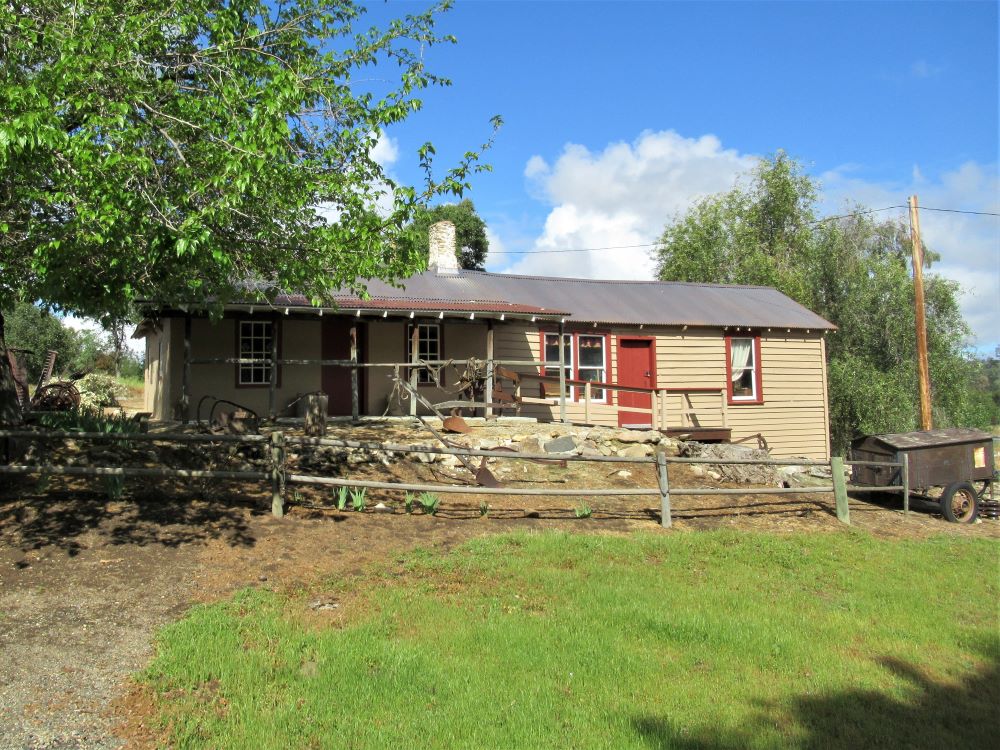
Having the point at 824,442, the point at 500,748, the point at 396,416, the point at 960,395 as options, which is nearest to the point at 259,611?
the point at 500,748

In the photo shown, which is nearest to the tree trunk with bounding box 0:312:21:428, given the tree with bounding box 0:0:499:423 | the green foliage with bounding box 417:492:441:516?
the tree with bounding box 0:0:499:423

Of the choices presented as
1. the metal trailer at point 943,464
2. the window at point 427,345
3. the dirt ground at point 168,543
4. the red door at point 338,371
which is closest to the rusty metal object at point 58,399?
the red door at point 338,371

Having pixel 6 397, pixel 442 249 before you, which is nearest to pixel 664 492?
pixel 6 397

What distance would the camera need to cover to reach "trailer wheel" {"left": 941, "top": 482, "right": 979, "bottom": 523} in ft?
37.0

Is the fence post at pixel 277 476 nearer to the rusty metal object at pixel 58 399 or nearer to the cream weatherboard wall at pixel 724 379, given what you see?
the cream weatherboard wall at pixel 724 379

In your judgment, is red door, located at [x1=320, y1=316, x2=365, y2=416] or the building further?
red door, located at [x1=320, y1=316, x2=365, y2=416]

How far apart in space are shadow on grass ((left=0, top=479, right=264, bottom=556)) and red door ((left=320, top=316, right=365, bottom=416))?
6.82 m

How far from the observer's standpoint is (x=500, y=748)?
4.02m

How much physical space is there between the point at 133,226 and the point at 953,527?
11.1 meters

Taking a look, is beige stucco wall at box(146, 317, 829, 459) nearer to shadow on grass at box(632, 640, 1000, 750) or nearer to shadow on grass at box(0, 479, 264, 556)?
shadow on grass at box(0, 479, 264, 556)

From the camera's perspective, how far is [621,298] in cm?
1941

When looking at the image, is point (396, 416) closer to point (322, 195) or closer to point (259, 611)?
point (322, 195)

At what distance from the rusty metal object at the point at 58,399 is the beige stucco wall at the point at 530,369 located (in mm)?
1690

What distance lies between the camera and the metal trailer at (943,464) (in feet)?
37.3
